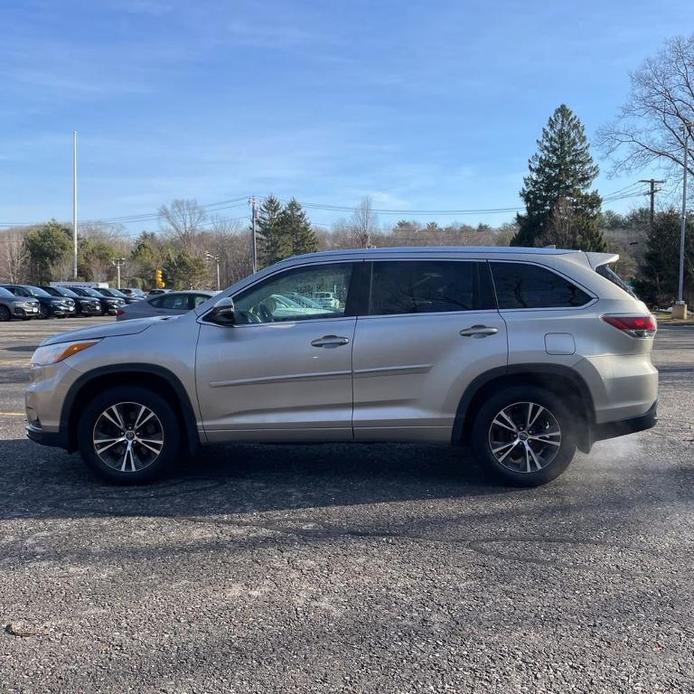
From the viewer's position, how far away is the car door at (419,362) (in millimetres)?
5266

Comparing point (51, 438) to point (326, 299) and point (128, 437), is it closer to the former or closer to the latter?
point (128, 437)

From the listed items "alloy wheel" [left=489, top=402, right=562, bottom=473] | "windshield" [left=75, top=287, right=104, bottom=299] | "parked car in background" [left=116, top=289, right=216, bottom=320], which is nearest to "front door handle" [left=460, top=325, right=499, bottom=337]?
"alloy wheel" [left=489, top=402, right=562, bottom=473]

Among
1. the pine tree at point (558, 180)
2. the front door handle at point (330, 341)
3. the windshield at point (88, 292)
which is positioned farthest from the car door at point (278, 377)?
the pine tree at point (558, 180)

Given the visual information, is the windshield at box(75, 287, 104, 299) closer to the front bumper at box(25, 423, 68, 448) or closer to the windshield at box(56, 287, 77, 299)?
the windshield at box(56, 287, 77, 299)

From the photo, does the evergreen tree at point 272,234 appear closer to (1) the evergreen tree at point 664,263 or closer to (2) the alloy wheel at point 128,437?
(1) the evergreen tree at point 664,263

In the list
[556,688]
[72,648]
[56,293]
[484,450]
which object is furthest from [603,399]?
[56,293]

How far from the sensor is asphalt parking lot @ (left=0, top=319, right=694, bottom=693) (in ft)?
9.66

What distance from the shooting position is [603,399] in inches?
207

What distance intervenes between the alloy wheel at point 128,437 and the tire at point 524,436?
2544 mm

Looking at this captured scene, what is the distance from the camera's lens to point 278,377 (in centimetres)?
529

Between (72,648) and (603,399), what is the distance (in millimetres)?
4000

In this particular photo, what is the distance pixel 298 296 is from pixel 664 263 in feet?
139

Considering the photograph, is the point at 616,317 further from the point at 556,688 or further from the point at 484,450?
the point at 556,688

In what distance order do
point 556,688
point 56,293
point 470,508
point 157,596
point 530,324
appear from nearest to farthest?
1. point 556,688
2. point 157,596
3. point 470,508
4. point 530,324
5. point 56,293
